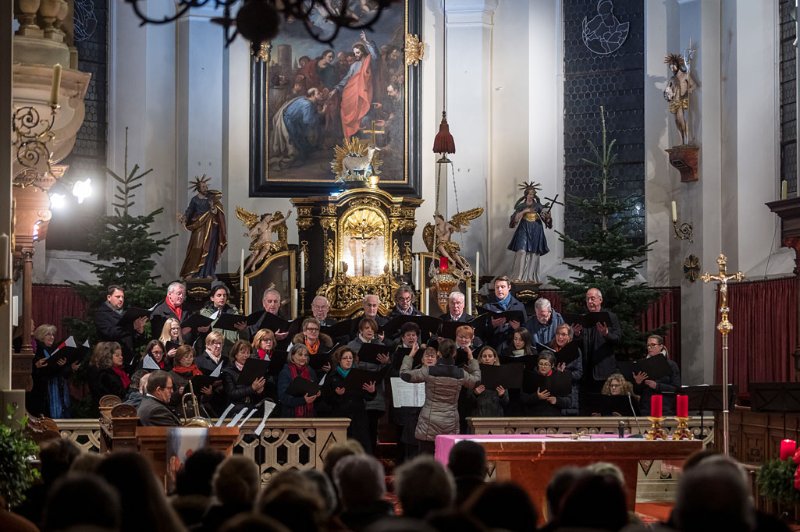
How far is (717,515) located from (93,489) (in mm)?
1970

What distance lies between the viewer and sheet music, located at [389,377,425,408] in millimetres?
13508

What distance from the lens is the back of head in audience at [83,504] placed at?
169 inches

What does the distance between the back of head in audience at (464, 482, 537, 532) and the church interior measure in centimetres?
1192

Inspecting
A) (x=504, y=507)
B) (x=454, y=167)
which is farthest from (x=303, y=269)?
(x=504, y=507)

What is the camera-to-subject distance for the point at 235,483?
18.0 feet

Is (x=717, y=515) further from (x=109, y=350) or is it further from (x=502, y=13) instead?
(x=502, y=13)

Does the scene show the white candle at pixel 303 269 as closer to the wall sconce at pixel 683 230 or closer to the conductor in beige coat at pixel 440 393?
the wall sconce at pixel 683 230

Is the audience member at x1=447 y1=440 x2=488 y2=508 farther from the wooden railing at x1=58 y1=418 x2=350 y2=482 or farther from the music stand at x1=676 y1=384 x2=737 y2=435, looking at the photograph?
the wooden railing at x1=58 y1=418 x2=350 y2=482

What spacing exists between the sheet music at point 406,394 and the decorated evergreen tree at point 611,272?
483cm

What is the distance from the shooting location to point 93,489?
4332 mm

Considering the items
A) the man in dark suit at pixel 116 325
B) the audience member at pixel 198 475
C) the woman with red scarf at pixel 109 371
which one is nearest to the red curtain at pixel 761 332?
the man in dark suit at pixel 116 325

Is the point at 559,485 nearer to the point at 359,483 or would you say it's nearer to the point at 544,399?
the point at 359,483

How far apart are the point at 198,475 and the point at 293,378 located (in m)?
Result: 6.92

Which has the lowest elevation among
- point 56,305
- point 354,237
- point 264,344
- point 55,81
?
point 264,344
